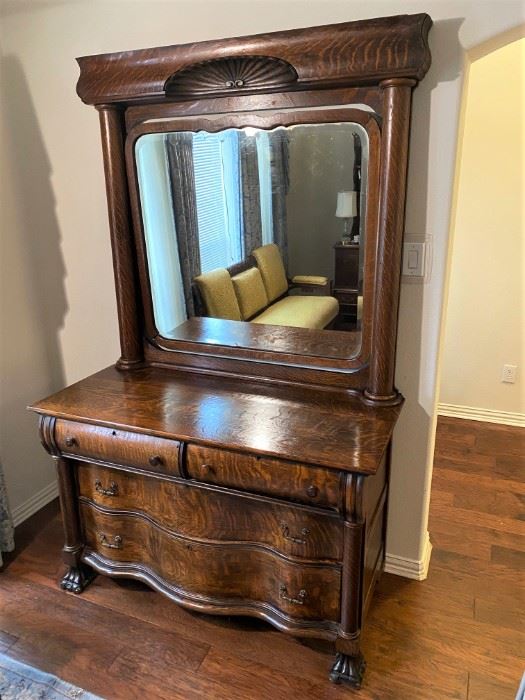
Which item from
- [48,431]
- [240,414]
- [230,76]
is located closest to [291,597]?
[240,414]

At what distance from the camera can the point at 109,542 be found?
191 centimetres

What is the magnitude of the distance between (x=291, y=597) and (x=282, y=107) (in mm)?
1520

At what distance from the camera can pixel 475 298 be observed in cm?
311

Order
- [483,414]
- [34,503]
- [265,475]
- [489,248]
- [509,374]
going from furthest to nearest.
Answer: [483,414], [509,374], [489,248], [34,503], [265,475]

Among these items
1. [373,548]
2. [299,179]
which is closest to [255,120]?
[299,179]

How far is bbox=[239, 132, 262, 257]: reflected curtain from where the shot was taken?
1.75 m

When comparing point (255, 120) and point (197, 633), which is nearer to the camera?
point (255, 120)

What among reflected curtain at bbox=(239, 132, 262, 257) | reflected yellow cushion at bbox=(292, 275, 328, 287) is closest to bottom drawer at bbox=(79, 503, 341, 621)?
reflected yellow cushion at bbox=(292, 275, 328, 287)

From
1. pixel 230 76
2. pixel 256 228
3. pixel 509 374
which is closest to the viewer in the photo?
pixel 230 76

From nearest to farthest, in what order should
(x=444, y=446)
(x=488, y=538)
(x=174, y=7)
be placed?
(x=174, y=7) < (x=488, y=538) < (x=444, y=446)

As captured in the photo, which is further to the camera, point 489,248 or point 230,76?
point 489,248

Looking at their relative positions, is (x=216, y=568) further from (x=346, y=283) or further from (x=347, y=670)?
(x=346, y=283)

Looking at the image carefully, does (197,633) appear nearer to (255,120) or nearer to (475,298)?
(255,120)

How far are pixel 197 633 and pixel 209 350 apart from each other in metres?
0.99
